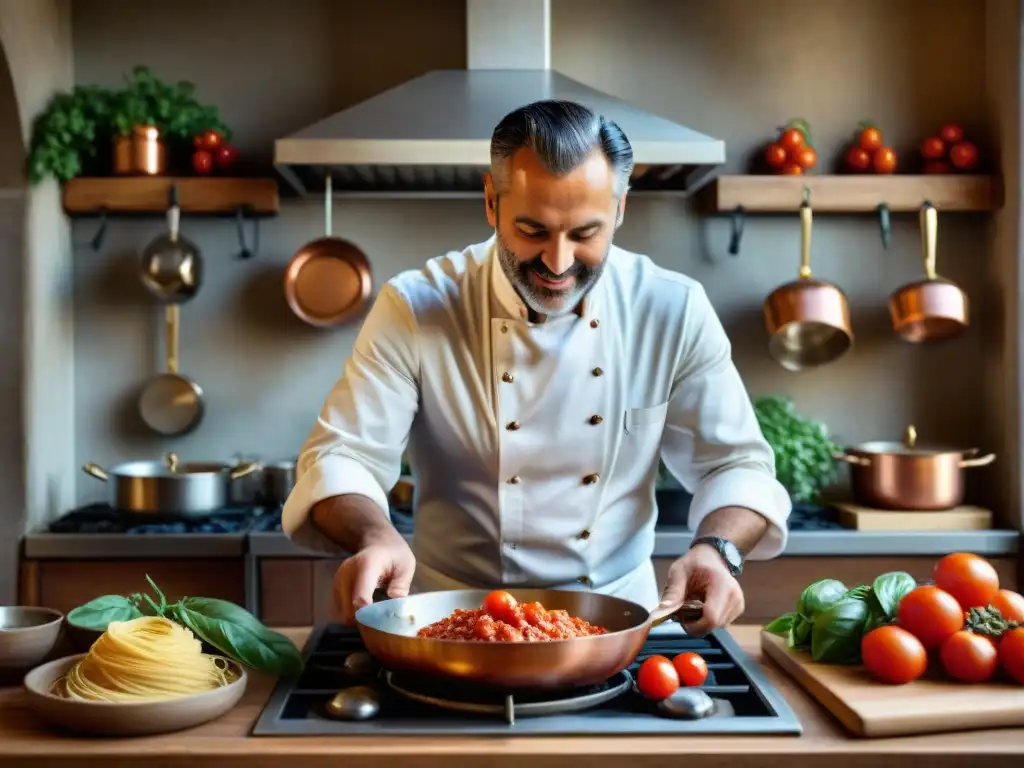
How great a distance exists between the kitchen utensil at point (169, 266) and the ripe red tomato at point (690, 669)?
8.00 ft

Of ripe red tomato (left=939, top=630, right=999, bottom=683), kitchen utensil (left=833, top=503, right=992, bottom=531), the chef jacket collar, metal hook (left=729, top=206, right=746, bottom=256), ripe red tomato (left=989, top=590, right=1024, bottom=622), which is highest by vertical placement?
metal hook (left=729, top=206, right=746, bottom=256)

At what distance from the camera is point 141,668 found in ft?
4.16

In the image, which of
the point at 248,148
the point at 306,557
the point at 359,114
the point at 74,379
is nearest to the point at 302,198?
the point at 248,148

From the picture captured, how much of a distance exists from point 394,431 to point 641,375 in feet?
1.43

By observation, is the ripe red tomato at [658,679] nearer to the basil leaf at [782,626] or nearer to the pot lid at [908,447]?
the basil leaf at [782,626]

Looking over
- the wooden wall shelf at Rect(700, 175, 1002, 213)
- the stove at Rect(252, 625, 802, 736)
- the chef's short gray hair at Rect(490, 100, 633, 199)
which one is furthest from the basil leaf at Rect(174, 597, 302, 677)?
the wooden wall shelf at Rect(700, 175, 1002, 213)

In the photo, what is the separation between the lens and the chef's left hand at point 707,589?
1.45 metres

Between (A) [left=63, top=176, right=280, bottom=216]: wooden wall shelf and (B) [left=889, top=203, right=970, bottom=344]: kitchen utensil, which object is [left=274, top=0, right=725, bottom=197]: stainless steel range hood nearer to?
(A) [left=63, top=176, right=280, bottom=216]: wooden wall shelf

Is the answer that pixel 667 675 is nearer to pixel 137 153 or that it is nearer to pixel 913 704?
pixel 913 704

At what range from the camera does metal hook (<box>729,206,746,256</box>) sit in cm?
339

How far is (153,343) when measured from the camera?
11.5 ft

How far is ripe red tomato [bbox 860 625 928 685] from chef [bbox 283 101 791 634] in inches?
14.2

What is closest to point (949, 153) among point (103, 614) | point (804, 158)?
point (804, 158)

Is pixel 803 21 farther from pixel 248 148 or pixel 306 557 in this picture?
pixel 306 557
